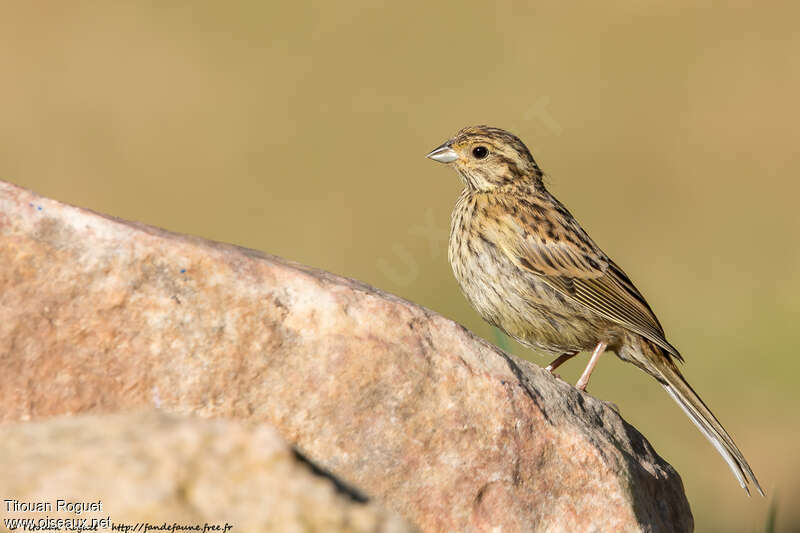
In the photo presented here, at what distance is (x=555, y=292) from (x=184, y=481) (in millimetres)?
4212

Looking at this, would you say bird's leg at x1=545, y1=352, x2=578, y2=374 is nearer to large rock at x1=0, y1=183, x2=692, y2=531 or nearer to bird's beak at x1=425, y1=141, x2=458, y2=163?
bird's beak at x1=425, y1=141, x2=458, y2=163

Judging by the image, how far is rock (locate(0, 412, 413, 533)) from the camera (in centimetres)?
192

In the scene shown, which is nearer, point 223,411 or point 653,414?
point 223,411

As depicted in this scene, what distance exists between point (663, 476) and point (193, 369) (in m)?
2.14

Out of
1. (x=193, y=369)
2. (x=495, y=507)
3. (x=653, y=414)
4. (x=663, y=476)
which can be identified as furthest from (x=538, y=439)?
(x=653, y=414)

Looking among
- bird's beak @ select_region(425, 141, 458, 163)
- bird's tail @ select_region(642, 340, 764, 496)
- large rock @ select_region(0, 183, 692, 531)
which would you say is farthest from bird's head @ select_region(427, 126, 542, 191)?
large rock @ select_region(0, 183, 692, 531)

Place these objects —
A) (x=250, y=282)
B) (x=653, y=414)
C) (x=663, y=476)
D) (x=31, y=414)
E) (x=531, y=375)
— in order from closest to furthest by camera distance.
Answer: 1. (x=31, y=414)
2. (x=250, y=282)
3. (x=531, y=375)
4. (x=663, y=476)
5. (x=653, y=414)

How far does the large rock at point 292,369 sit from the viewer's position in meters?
3.31

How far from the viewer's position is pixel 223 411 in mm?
3373

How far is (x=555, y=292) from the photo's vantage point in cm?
596

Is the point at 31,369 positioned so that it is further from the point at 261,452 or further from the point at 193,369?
the point at 261,452

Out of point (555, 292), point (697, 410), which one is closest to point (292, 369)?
point (555, 292)

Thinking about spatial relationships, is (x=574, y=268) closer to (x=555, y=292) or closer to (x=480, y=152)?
(x=555, y=292)

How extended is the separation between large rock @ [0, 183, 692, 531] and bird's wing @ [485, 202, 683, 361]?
213 cm
